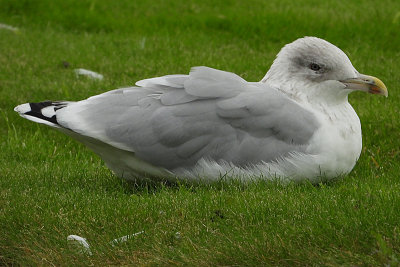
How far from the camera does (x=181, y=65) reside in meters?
9.18

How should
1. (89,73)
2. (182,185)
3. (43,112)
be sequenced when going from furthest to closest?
(89,73) → (43,112) → (182,185)

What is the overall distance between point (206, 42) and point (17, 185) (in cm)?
521

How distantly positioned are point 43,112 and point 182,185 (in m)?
1.25

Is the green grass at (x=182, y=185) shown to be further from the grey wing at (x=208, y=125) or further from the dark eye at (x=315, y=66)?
the dark eye at (x=315, y=66)

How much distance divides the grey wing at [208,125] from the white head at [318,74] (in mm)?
307

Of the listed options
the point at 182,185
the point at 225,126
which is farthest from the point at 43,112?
the point at 225,126

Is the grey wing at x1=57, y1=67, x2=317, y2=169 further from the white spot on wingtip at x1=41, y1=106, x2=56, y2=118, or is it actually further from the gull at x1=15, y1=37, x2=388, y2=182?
the white spot on wingtip at x1=41, y1=106, x2=56, y2=118

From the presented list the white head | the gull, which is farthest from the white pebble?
the white head

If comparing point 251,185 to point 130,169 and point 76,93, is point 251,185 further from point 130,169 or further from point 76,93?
point 76,93

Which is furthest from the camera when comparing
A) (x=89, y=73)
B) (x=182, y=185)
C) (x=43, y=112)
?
(x=89, y=73)

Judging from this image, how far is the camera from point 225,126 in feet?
18.1

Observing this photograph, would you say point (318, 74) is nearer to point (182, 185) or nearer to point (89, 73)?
point (182, 185)

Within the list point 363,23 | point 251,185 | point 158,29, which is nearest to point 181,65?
point 158,29

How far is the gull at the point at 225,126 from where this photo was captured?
5.48 metres
